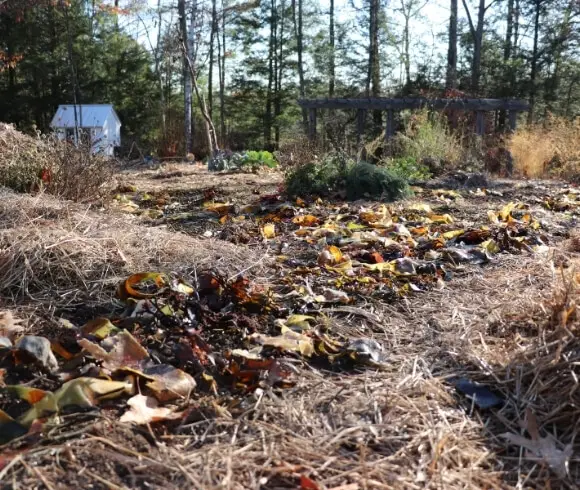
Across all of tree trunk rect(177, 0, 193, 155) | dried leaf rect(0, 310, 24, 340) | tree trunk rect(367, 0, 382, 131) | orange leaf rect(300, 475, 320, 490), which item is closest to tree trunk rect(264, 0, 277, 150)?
tree trunk rect(367, 0, 382, 131)

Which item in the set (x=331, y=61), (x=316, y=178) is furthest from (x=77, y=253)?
(x=331, y=61)

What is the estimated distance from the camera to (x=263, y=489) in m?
1.30

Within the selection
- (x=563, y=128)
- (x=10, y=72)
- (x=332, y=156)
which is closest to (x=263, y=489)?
(x=332, y=156)

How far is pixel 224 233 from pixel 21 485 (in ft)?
9.59

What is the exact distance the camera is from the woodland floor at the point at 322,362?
1.38 m

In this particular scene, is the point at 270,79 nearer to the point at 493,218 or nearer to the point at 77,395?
the point at 493,218

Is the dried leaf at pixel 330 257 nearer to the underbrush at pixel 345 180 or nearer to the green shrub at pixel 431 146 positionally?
the underbrush at pixel 345 180

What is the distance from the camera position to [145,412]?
157 cm

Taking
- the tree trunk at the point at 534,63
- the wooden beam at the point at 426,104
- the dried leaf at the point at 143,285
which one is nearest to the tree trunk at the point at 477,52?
the tree trunk at the point at 534,63

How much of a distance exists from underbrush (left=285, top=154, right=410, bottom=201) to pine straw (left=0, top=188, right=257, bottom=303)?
298 cm

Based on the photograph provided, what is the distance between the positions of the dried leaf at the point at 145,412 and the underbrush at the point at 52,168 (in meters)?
3.18

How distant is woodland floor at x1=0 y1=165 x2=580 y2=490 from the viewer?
1.38 m

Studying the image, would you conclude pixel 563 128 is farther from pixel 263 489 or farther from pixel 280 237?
pixel 263 489

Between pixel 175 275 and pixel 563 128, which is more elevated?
pixel 563 128
